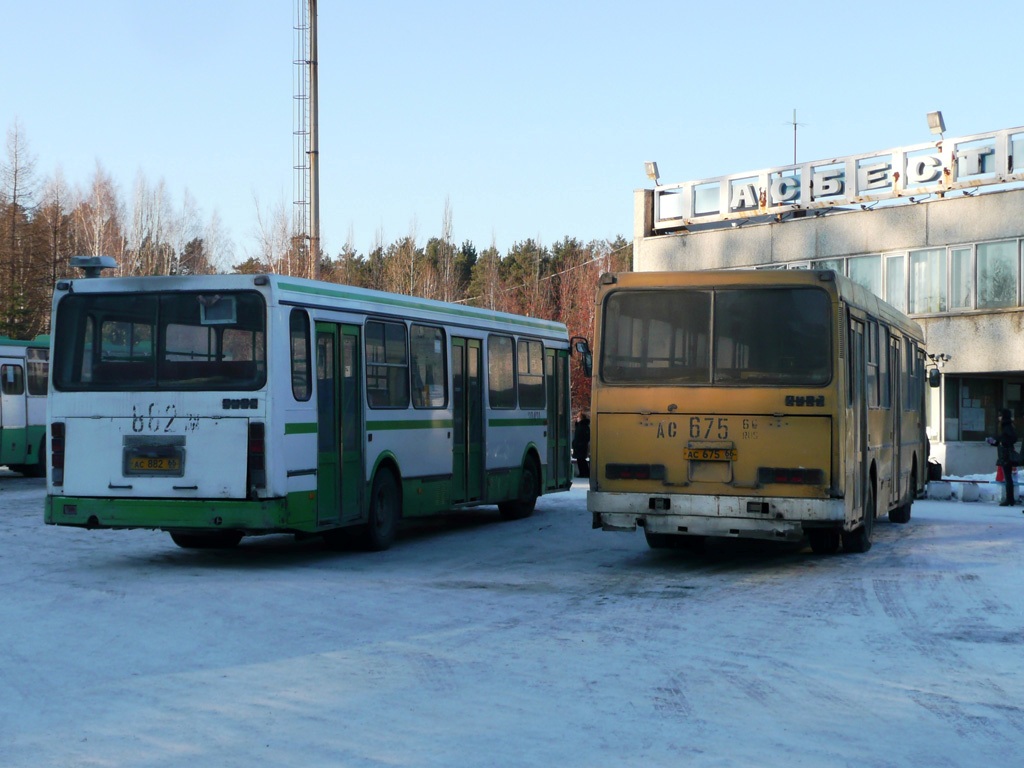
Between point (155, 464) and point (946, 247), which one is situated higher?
point (946, 247)

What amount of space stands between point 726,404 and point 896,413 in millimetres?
5497

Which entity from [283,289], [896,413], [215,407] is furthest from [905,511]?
[215,407]

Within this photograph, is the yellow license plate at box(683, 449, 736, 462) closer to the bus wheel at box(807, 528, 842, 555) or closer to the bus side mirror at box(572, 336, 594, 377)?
the bus side mirror at box(572, 336, 594, 377)

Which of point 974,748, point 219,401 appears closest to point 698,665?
point 974,748

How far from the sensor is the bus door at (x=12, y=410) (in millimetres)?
28859

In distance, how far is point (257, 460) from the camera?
522 inches

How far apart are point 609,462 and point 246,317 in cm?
395

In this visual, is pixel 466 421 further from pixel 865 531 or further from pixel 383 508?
pixel 865 531

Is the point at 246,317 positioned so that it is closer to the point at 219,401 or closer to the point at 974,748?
the point at 219,401

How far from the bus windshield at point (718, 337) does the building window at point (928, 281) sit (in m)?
23.1

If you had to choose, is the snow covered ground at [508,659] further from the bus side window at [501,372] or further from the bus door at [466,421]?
the bus side window at [501,372]

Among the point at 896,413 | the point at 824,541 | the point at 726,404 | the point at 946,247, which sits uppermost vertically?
the point at 946,247

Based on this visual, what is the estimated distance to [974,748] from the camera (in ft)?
21.7

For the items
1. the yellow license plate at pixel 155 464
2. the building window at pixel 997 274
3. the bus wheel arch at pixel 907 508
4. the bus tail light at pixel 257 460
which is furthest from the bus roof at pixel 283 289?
the building window at pixel 997 274
